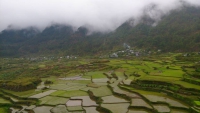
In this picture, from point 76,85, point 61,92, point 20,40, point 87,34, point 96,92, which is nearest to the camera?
point 96,92

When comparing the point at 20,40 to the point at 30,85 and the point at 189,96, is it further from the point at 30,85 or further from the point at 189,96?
the point at 189,96

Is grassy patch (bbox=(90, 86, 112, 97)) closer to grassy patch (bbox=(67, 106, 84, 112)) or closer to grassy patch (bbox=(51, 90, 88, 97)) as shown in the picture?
grassy patch (bbox=(51, 90, 88, 97))

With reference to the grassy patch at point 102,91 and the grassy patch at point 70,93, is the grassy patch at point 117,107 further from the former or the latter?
the grassy patch at point 70,93

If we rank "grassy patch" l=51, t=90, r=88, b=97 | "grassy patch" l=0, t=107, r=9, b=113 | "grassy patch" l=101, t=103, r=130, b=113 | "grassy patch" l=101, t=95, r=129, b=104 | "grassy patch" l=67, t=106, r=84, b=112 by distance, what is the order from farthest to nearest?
"grassy patch" l=51, t=90, r=88, b=97, "grassy patch" l=0, t=107, r=9, b=113, "grassy patch" l=101, t=95, r=129, b=104, "grassy patch" l=67, t=106, r=84, b=112, "grassy patch" l=101, t=103, r=130, b=113

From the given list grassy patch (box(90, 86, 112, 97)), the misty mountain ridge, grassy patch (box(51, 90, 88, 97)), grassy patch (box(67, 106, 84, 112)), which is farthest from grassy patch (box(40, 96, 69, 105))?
the misty mountain ridge

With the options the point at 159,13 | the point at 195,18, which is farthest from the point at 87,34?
the point at 195,18

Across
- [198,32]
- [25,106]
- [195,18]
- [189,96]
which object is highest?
[195,18]

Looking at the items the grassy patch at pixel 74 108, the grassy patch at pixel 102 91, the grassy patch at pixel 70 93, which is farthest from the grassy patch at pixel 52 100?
the grassy patch at pixel 102 91

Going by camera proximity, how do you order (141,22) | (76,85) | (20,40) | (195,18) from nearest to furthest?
(76,85) < (195,18) < (141,22) < (20,40)
